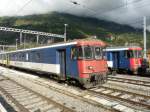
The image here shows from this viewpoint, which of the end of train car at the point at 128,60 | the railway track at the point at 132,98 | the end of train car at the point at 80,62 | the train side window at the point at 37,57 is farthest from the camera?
the end of train car at the point at 128,60

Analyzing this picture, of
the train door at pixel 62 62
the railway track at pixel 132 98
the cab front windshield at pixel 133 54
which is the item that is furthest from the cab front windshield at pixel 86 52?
the cab front windshield at pixel 133 54

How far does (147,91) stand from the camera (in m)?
14.4

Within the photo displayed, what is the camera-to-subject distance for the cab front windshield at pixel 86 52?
585 inches

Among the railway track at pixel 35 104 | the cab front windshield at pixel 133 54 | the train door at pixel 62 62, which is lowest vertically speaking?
the railway track at pixel 35 104

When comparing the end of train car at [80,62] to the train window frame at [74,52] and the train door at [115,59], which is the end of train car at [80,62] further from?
the train door at [115,59]

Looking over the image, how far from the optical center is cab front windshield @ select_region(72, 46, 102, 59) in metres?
14.9

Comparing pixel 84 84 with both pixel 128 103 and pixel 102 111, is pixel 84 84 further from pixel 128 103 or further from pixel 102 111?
pixel 102 111

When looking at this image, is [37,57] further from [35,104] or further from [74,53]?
[35,104]

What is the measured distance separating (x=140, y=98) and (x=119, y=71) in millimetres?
14675

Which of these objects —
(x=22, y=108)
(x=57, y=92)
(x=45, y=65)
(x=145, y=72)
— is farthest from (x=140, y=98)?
(x=145, y=72)

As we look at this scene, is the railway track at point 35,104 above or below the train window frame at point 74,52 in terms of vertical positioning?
below

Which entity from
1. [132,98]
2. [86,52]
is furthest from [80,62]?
[132,98]

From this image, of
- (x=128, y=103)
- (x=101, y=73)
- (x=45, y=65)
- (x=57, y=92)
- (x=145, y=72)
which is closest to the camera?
(x=128, y=103)

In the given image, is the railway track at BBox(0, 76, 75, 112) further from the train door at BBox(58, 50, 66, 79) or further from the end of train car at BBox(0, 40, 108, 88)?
the train door at BBox(58, 50, 66, 79)
